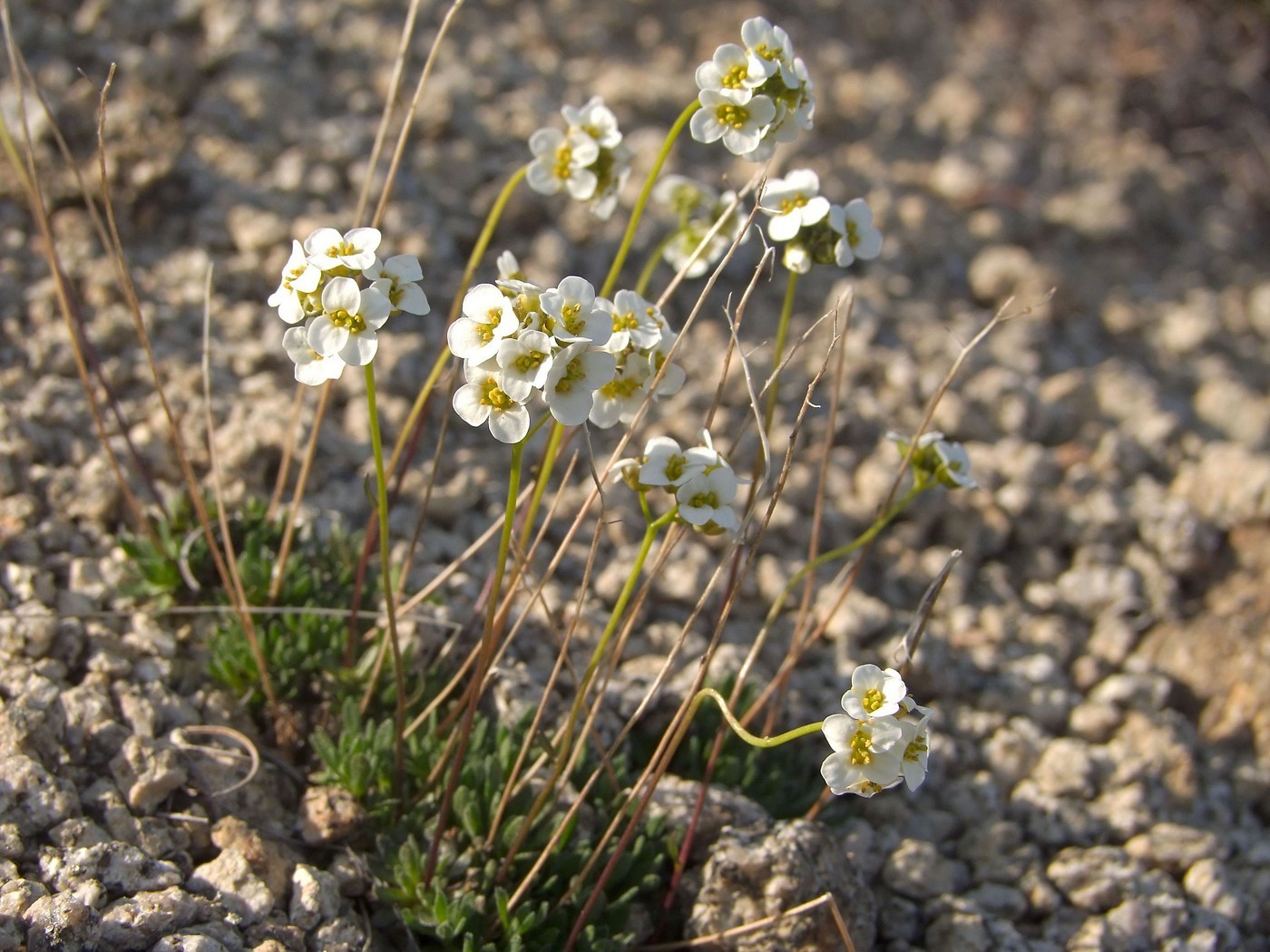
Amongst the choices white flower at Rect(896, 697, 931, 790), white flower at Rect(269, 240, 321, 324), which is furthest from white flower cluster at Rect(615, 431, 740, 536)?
white flower at Rect(269, 240, 321, 324)

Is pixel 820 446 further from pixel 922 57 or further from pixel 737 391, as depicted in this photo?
pixel 922 57

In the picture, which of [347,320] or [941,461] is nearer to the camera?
[347,320]

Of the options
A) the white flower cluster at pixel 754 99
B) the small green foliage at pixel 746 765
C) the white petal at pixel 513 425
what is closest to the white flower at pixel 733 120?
the white flower cluster at pixel 754 99

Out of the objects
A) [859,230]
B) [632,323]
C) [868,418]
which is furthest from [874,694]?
[868,418]

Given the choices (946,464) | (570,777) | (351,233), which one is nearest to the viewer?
(351,233)

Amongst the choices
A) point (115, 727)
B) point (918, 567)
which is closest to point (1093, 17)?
point (918, 567)

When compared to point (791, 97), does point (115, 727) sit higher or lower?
lower

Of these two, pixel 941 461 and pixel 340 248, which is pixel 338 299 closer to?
pixel 340 248

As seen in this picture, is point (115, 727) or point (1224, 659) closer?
point (115, 727)
